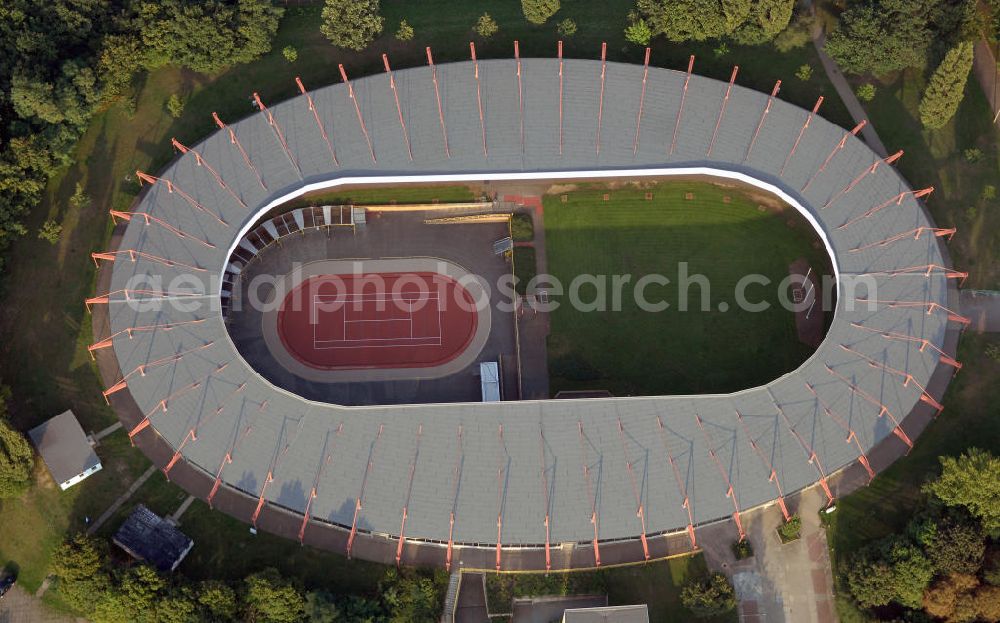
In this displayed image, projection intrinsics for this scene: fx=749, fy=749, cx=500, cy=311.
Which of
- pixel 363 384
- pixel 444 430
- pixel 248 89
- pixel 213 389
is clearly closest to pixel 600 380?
pixel 444 430

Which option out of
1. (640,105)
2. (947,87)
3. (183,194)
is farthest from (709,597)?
(183,194)

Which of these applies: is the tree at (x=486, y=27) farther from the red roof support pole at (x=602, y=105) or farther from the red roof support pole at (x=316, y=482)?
the red roof support pole at (x=316, y=482)

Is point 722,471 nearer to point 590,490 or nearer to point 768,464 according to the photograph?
point 768,464

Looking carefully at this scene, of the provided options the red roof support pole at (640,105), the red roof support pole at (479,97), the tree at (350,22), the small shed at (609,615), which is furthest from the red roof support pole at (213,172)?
the small shed at (609,615)

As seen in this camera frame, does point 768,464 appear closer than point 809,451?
Yes

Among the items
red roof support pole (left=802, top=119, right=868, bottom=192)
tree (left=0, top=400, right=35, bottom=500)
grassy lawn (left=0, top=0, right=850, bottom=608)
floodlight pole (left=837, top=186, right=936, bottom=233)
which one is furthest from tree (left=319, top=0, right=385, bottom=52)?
floodlight pole (left=837, top=186, right=936, bottom=233)

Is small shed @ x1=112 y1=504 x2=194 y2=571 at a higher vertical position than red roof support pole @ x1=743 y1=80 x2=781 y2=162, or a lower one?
lower

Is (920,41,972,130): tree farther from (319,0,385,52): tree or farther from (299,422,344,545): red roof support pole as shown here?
(299,422,344,545): red roof support pole
